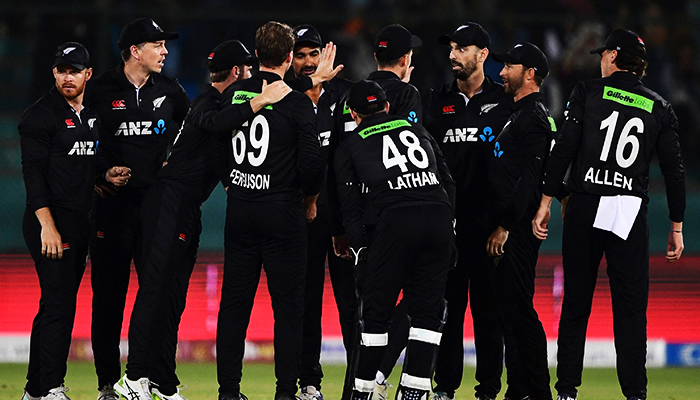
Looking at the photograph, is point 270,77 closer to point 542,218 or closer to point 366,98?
point 366,98

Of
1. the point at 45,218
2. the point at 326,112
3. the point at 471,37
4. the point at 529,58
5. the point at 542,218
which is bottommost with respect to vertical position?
the point at 45,218

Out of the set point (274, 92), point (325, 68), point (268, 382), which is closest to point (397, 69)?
point (325, 68)

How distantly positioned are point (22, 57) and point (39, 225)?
11.2m

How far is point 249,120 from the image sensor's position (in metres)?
5.54

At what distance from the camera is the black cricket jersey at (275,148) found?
5.55m

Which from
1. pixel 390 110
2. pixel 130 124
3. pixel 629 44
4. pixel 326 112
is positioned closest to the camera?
pixel 629 44

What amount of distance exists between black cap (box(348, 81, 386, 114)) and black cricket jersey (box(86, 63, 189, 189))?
148 cm

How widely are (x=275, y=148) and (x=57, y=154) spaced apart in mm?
1397

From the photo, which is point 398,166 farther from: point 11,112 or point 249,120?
point 11,112

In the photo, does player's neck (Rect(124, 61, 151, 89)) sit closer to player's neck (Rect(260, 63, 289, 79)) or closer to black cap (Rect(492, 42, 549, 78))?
player's neck (Rect(260, 63, 289, 79))

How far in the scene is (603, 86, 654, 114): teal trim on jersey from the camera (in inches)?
224

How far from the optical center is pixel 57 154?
5789mm

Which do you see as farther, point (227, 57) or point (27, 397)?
point (227, 57)

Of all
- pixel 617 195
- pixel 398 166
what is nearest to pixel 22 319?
pixel 398 166
